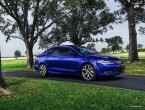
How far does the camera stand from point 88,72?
1617 centimetres

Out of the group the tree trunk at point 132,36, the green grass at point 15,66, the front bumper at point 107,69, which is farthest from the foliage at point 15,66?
the front bumper at point 107,69

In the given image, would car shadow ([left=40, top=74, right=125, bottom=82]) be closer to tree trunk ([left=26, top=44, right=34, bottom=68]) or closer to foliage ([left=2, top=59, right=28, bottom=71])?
tree trunk ([left=26, top=44, right=34, bottom=68])

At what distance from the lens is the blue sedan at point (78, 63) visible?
51.9 ft

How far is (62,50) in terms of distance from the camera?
58.1 ft

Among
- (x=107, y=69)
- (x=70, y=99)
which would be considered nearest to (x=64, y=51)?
(x=107, y=69)

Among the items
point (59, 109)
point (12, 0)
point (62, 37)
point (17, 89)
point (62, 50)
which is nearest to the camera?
point (59, 109)

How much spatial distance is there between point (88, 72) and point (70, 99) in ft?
17.5

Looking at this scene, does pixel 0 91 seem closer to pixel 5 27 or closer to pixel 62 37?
pixel 5 27

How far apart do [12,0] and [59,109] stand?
22491mm

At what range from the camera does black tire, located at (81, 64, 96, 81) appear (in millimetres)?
15922

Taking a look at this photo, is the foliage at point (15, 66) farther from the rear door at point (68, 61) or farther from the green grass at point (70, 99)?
the green grass at point (70, 99)

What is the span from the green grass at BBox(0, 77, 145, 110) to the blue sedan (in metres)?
2.53

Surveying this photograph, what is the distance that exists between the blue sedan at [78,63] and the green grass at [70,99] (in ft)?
8.30

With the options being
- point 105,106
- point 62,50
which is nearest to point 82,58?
point 62,50
